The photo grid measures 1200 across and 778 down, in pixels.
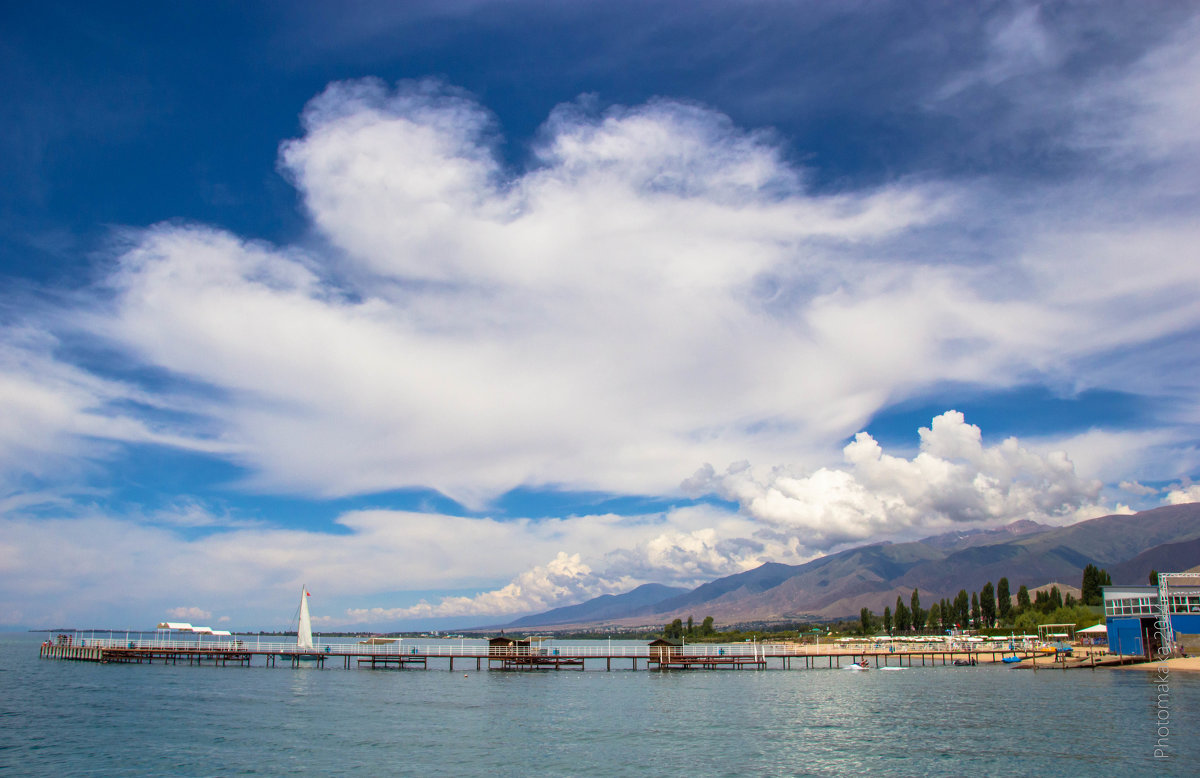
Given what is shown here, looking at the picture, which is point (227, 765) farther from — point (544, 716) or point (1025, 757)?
point (1025, 757)

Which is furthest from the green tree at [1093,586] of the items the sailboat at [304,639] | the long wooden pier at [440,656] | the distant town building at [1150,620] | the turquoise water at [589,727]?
the sailboat at [304,639]

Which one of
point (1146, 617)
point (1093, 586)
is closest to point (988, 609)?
point (1093, 586)

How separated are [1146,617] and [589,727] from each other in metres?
82.8

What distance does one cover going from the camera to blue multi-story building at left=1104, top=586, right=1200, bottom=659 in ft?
312

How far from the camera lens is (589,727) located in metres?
58.6

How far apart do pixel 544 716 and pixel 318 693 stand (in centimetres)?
2998

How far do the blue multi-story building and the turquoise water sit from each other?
7100mm

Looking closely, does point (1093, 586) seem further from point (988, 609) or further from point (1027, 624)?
point (1027, 624)

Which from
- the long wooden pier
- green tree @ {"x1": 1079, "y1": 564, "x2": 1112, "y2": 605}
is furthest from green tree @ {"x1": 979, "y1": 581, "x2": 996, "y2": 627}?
the long wooden pier

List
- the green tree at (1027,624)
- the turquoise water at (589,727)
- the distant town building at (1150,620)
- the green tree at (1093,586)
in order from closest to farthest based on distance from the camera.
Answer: the turquoise water at (589,727), the distant town building at (1150,620), the green tree at (1027,624), the green tree at (1093,586)

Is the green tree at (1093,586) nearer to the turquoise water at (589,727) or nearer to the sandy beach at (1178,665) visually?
the sandy beach at (1178,665)

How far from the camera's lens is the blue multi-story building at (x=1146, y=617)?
312 feet

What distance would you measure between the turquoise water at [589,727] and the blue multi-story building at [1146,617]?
7100 millimetres

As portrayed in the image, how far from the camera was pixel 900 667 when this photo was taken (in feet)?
409
